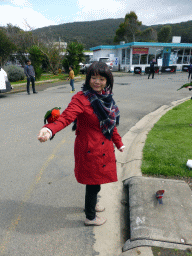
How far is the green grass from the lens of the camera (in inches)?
130

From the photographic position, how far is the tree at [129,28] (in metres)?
63.8

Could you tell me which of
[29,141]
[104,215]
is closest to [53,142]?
[29,141]

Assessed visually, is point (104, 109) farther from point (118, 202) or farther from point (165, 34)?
point (165, 34)

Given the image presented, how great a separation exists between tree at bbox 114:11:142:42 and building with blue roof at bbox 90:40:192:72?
114ft

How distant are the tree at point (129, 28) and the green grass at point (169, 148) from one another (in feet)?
212

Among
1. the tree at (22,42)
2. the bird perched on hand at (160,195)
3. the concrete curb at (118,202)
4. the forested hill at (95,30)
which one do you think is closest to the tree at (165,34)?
the forested hill at (95,30)

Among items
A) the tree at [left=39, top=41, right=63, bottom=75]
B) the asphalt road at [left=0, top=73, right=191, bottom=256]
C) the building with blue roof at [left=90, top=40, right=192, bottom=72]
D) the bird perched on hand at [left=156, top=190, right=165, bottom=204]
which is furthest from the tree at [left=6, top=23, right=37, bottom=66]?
the bird perched on hand at [left=156, top=190, right=165, bottom=204]

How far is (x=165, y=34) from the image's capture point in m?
72.9

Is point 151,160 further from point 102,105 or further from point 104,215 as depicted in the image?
point 102,105

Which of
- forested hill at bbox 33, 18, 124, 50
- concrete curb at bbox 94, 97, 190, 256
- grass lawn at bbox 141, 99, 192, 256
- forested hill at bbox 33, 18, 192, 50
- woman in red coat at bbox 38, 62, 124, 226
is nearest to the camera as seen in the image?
woman in red coat at bbox 38, 62, 124, 226

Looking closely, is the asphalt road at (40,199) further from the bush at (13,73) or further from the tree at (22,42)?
the tree at (22,42)

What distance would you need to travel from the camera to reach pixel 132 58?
28.9 meters

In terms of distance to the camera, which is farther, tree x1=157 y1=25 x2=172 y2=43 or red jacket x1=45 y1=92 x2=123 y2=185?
tree x1=157 y1=25 x2=172 y2=43

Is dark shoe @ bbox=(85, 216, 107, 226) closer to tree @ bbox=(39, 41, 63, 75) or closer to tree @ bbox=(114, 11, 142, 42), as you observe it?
tree @ bbox=(39, 41, 63, 75)
